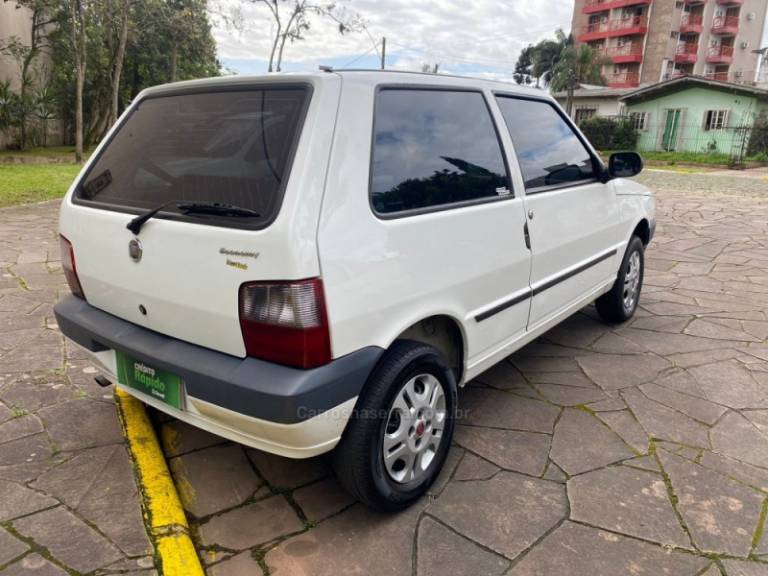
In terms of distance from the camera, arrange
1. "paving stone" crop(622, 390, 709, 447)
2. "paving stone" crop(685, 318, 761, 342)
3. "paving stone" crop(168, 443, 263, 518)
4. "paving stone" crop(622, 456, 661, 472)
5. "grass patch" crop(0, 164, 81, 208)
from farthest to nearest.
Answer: "grass patch" crop(0, 164, 81, 208) → "paving stone" crop(685, 318, 761, 342) → "paving stone" crop(622, 390, 709, 447) → "paving stone" crop(622, 456, 661, 472) → "paving stone" crop(168, 443, 263, 518)

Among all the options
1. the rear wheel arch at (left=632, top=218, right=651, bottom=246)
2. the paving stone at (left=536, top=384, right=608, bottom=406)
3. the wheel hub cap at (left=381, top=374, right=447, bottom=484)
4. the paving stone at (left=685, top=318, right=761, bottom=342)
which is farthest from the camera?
the rear wheel arch at (left=632, top=218, right=651, bottom=246)

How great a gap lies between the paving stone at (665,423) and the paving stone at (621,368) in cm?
20

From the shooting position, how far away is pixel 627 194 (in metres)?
4.20

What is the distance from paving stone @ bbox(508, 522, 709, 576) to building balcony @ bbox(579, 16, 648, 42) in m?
51.8

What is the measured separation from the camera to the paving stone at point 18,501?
2.26 meters

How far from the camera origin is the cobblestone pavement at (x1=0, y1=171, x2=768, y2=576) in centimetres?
213

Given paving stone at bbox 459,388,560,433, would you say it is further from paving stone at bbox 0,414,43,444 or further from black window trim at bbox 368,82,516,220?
paving stone at bbox 0,414,43,444

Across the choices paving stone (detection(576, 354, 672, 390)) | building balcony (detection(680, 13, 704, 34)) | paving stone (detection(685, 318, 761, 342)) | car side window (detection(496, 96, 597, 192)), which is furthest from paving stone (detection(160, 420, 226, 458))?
building balcony (detection(680, 13, 704, 34))

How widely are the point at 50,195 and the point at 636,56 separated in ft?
156

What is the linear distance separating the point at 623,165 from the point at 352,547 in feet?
9.89

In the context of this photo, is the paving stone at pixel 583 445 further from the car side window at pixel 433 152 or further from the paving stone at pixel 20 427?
the paving stone at pixel 20 427

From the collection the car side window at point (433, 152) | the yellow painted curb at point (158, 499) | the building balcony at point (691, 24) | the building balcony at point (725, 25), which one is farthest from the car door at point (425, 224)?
the building balcony at point (725, 25)

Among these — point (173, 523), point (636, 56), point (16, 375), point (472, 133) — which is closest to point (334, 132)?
point (472, 133)

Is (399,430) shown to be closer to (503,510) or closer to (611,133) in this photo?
(503,510)
